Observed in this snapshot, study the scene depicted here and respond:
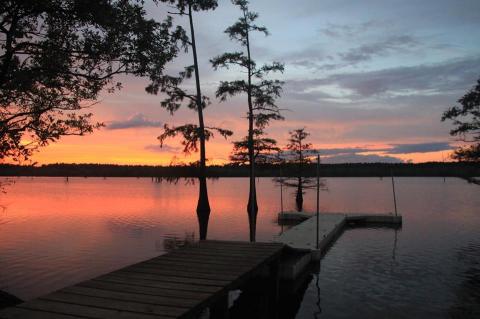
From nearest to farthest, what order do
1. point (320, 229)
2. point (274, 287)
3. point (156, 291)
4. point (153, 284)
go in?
point (156, 291) → point (153, 284) → point (274, 287) → point (320, 229)

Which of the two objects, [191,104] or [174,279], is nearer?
[174,279]

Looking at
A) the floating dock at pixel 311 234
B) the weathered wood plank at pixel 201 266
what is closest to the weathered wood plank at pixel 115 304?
the weathered wood plank at pixel 201 266

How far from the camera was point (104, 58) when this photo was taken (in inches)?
460

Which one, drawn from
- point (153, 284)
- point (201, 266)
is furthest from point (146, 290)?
point (201, 266)

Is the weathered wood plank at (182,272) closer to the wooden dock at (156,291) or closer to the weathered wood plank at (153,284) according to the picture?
the wooden dock at (156,291)

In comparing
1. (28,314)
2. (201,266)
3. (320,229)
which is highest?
(28,314)

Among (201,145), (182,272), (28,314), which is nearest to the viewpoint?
(28,314)

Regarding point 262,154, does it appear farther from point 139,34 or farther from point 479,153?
point 139,34

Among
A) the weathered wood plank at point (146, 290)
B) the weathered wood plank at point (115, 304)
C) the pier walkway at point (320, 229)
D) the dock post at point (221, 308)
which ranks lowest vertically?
the pier walkway at point (320, 229)

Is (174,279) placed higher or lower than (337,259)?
higher

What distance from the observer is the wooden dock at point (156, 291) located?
6676mm

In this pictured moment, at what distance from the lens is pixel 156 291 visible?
7863mm

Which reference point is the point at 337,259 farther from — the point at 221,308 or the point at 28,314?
the point at 28,314

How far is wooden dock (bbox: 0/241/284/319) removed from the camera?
6676 mm
